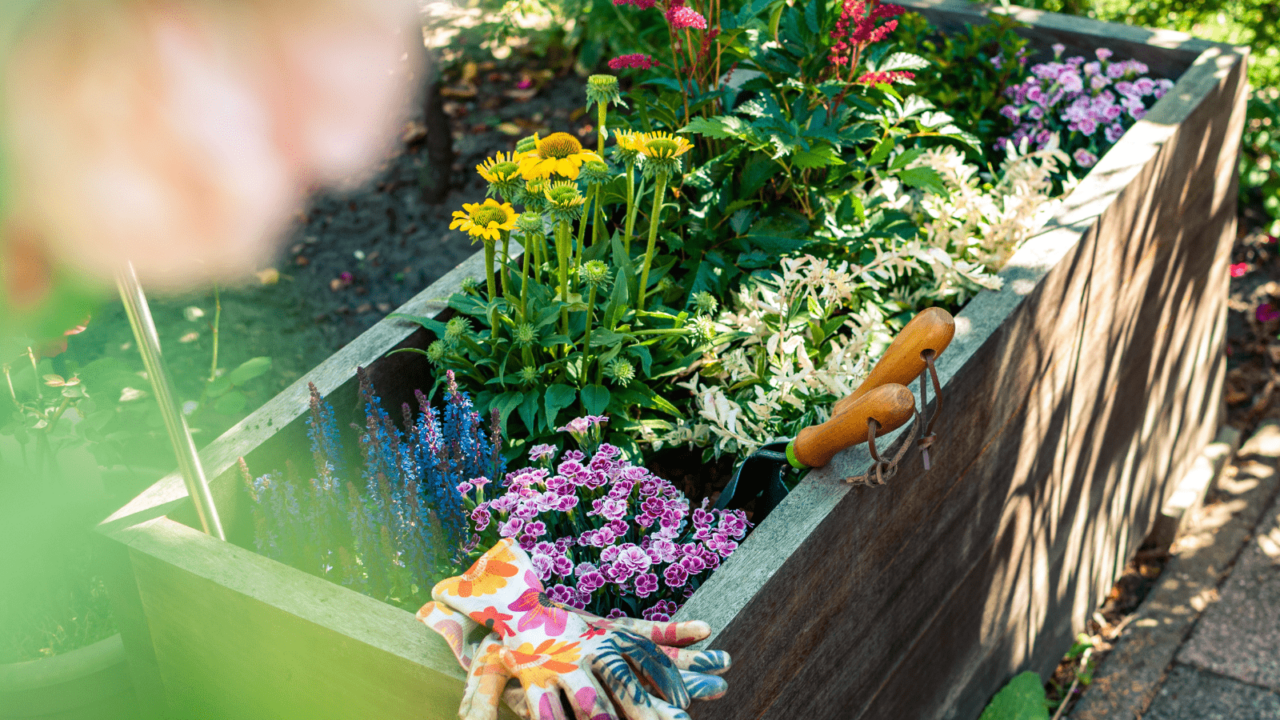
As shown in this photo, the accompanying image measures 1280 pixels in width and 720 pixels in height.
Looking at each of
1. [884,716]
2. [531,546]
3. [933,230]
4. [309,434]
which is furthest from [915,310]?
[309,434]

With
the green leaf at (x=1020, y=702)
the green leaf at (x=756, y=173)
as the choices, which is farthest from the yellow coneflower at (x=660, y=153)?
the green leaf at (x=1020, y=702)

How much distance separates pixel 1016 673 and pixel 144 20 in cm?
237

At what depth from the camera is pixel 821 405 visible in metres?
1.69

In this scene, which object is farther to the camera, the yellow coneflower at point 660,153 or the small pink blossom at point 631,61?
the small pink blossom at point 631,61

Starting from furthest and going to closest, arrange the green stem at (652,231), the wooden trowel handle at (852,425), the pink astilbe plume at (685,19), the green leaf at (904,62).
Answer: the green leaf at (904,62)
the pink astilbe plume at (685,19)
the green stem at (652,231)
the wooden trowel handle at (852,425)

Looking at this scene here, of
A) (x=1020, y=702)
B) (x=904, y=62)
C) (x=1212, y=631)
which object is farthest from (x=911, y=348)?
(x=1212, y=631)

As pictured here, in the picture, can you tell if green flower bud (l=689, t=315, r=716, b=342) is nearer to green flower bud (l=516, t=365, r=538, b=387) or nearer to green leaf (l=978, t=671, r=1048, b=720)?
green flower bud (l=516, t=365, r=538, b=387)

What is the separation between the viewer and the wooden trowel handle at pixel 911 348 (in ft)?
4.41

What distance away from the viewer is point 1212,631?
258 centimetres

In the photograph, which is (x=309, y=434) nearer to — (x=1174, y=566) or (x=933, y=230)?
(x=933, y=230)

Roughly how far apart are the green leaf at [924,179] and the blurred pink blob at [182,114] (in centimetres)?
A: 137

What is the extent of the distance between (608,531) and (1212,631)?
201 cm

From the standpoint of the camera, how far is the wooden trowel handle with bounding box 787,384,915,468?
1.28 metres

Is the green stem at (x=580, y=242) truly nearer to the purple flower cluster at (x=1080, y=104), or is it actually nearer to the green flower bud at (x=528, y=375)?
the green flower bud at (x=528, y=375)
